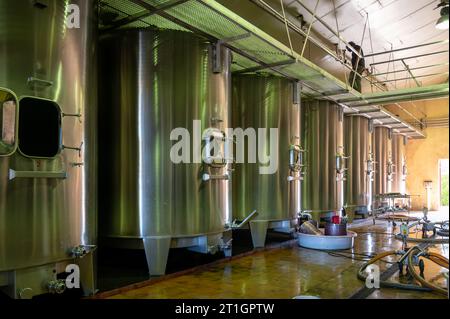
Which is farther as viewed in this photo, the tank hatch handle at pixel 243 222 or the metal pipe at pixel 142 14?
the tank hatch handle at pixel 243 222

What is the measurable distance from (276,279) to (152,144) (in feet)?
5.90

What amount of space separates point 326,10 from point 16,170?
216 inches

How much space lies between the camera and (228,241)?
4.55 metres

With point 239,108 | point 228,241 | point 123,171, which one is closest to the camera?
point 123,171

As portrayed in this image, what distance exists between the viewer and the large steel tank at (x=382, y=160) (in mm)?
10609

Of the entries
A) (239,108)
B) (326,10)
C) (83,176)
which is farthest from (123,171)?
(326,10)

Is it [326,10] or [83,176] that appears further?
[326,10]

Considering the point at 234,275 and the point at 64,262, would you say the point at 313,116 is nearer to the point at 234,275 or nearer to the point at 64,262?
the point at 234,275

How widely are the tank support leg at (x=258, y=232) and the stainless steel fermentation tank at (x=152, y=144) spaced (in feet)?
4.73

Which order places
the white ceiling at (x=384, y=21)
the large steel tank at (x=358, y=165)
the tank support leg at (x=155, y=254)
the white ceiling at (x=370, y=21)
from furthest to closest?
the large steel tank at (x=358, y=165), the white ceiling at (x=384, y=21), the white ceiling at (x=370, y=21), the tank support leg at (x=155, y=254)

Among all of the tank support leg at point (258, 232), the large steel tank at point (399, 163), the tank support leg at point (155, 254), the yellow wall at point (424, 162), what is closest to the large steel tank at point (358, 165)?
the large steel tank at point (399, 163)

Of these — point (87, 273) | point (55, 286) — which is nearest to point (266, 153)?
point (87, 273)

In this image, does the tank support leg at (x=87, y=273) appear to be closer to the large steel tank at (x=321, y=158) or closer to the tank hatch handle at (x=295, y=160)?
the tank hatch handle at (x=295, y=160)

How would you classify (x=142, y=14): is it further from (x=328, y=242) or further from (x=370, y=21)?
(x=370, y=21)
